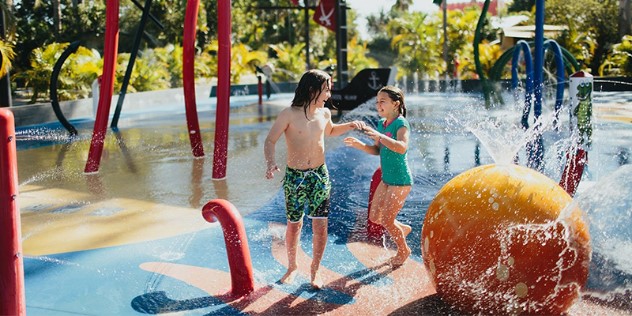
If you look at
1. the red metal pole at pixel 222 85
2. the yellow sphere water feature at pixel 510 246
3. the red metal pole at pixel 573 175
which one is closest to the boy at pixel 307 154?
the yellow sphere water feature at pixel 510 246

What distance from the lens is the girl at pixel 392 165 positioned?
508 cm

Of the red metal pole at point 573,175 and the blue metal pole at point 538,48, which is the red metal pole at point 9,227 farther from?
the blue metal pole at point 538,48

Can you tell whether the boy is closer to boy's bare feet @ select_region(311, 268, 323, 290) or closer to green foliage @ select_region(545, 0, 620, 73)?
boy's bare feet @ select_region(311, 268, 323, 290)

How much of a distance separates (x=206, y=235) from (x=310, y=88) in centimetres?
207

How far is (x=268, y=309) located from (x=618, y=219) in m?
2.90

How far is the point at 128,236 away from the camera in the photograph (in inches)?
247

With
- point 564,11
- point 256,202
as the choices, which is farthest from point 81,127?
point 564,11

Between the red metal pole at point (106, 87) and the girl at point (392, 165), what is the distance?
17.3ft

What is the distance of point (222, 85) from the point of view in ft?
28.7

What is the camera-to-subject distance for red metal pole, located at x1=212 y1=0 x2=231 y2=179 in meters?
8.55

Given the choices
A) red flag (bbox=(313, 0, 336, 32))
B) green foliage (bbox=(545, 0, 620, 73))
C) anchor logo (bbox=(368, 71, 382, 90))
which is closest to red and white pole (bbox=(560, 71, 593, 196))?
anchor logo (bbox=(368, 71, 382, 90))

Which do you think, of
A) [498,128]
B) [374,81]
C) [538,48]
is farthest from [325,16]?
[538,48]

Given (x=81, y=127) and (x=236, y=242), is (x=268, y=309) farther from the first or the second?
(x=81, y=127)

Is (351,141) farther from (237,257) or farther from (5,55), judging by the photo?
(5,55)
